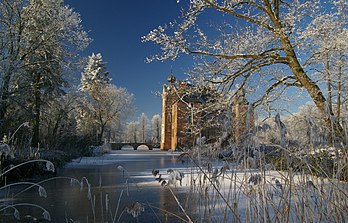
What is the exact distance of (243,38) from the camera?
8586mm

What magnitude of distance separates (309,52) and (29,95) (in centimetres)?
1248

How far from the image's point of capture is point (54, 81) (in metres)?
17.2

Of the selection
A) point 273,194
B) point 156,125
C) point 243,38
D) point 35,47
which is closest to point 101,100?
point 35,47

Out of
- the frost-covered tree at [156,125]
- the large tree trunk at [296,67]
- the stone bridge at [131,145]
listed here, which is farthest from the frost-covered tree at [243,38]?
the frost-covered tree at [156,125]

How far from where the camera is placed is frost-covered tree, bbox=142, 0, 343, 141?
7.86 metres

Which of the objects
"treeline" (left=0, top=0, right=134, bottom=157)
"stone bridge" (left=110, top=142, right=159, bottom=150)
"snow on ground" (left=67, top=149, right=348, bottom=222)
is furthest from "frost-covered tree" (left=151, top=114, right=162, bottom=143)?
"snow on ground" (left=67, top=149, right=348, bottom=222)

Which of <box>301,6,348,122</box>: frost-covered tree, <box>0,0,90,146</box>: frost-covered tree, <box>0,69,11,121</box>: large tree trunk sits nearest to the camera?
<box>301,6,348,122</box>: frost-covered tree

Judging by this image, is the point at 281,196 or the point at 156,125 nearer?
the point at 281,196

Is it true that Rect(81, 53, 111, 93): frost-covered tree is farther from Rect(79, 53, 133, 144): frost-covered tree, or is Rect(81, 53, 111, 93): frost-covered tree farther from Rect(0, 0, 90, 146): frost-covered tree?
Rect(0, 0, 90, 146): frost-covered tree

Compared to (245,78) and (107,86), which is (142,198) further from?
(107,86)

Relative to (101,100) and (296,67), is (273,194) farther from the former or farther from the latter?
(101,100)

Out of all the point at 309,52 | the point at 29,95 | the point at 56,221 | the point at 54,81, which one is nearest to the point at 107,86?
the point at 54,81

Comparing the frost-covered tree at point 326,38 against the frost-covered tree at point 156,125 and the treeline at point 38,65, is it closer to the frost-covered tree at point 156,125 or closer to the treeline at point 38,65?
the treeline at point 38,65

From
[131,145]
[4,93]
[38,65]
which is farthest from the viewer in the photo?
[131,145]
